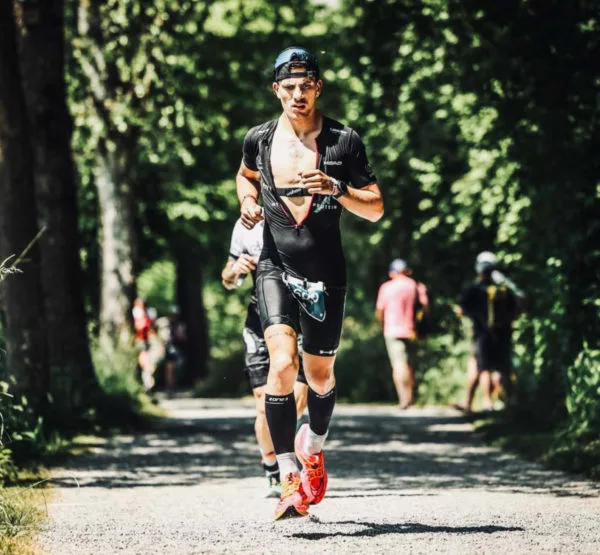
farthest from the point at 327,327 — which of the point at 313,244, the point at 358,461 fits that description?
the point at 358,461

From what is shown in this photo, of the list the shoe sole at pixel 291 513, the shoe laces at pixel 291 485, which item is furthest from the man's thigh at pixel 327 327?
the shoe sole at pixel 291 513

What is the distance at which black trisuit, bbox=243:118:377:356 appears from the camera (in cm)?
763

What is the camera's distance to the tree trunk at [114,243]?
2298 centimetres

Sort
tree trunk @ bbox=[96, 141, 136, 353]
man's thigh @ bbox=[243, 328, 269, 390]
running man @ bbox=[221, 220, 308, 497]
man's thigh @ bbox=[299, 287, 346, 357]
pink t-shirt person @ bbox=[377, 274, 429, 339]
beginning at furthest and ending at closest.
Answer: tree trunk @ bbox=[96, 141, 136, 353] → pink t-shirt person @ bbox=[377, 274, 429, 339] → man's thigh @ bbox=[243, 328, 269, 390] → running man @ bbox=[221, 220, 308, 497] → man's thigh @ bbox=[299, 287, 346, 357]

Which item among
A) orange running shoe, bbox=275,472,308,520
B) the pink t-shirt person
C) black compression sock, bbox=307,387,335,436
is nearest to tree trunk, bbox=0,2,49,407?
black compression sock, bbox=307,387,335,436

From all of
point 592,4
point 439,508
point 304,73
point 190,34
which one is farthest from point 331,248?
point 190,34

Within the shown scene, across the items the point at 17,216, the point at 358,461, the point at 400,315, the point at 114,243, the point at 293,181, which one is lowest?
the point at 358,461

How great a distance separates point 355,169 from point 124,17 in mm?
14352

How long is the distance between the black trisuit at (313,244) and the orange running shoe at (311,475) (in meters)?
0.56

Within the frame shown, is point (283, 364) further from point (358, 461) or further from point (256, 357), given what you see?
point (358, 461)

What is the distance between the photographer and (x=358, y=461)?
12.9m

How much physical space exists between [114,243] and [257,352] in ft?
47.1

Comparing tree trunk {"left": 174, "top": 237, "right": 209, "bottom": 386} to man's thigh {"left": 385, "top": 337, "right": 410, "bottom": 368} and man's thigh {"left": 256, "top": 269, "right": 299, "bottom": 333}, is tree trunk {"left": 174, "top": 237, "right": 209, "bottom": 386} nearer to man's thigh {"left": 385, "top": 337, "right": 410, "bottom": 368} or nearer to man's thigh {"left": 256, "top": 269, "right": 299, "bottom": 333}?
man's thigh {"left": 385, "top": 337, "right": 410, "bottom": 368}

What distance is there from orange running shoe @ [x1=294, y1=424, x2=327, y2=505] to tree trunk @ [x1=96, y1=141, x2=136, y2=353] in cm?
1508
